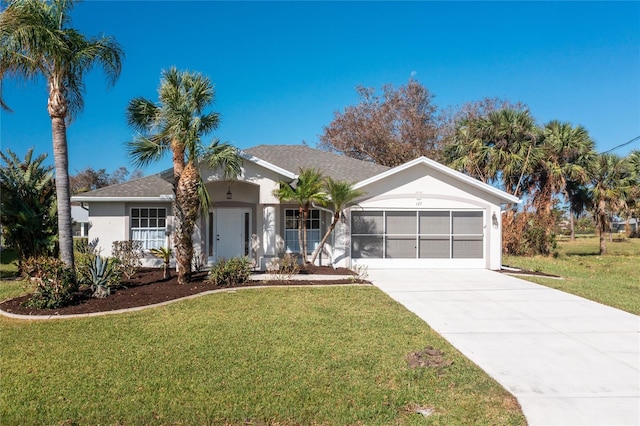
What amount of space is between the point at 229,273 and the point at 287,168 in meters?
7.33

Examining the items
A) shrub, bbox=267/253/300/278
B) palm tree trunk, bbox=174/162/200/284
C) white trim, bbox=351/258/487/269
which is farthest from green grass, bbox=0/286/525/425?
white trim, bbox=351/258/487/269

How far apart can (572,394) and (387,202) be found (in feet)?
36.5

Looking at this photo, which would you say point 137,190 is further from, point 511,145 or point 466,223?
point 511,145

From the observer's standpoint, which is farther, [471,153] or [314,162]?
[471,153]

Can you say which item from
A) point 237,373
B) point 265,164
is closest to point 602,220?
point 265,164

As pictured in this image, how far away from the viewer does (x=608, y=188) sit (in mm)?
27109

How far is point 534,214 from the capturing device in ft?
81.3

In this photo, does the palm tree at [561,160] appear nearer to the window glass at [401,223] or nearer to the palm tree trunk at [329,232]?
the window glass at [401,223]

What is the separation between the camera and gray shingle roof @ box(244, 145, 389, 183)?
1786cm

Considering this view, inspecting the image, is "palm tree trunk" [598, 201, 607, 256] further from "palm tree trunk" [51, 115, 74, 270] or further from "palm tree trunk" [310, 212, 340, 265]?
"palm tree trunk" [51, 115, 74, 270]

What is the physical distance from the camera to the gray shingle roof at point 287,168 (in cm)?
1597

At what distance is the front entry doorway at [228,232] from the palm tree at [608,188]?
931 inches

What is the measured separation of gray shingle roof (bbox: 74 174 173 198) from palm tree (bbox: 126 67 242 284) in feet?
13.9

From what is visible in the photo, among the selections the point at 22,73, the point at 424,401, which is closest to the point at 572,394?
the point at 424,401
